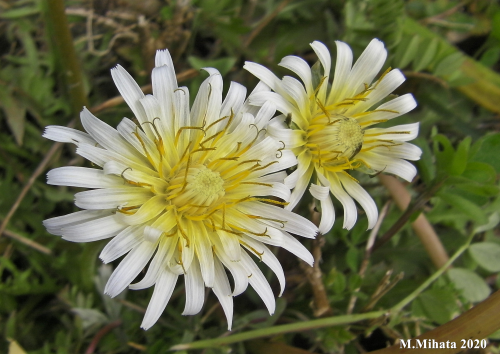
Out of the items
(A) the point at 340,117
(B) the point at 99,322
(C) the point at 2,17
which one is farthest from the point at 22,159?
(A) the point at 340,117

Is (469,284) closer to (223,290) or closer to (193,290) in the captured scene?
(223,290)

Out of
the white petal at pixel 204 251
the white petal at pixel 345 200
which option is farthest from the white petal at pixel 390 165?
the white petal at pixel 204 251

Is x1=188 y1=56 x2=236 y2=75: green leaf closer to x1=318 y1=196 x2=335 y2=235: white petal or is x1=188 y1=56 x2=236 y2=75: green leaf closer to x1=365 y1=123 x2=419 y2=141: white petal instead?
x1=365 y1=123 x2=419 y2=141: white petal

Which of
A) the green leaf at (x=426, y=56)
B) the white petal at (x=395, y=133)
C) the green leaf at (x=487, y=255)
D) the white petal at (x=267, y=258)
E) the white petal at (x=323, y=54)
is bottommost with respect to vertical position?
the green leaf at (x=487, y=255)

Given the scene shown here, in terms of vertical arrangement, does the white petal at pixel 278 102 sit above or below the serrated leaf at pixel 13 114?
above

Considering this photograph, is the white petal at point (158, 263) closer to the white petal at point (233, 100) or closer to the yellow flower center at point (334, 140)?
the white petal at point (233, 100)

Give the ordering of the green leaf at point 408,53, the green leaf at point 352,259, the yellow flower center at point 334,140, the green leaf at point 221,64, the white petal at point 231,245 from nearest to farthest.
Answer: the white petal at point 231,245, the yellow flower center at point 334,140, the green leaf at point 352,259, the green leaf at point 221,64, the green leaf at point 408,53

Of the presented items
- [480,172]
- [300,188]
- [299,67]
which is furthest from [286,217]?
[480,172]

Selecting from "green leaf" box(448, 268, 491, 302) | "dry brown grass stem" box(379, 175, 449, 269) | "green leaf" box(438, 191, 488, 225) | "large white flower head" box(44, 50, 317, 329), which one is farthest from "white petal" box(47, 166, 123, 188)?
"green leaf" box(448, 268, 491, 302)
